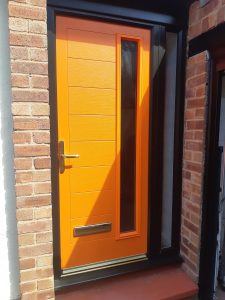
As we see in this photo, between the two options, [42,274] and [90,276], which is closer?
[42,274]

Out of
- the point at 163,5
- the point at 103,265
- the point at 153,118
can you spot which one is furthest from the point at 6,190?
the point at 163,5

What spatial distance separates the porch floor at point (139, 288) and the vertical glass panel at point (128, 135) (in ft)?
1.34

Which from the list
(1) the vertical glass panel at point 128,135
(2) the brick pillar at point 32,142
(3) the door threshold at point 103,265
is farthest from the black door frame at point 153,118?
(2) the brick pillar at point 32,142

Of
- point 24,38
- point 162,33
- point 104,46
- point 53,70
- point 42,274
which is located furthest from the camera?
point 162,33

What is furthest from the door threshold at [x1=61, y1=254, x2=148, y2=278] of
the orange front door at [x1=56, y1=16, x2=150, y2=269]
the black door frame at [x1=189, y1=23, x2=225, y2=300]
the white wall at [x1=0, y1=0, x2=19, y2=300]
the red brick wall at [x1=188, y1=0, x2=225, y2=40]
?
the red brick wall at [x1=188, y1=0, x2=225, y2=40]

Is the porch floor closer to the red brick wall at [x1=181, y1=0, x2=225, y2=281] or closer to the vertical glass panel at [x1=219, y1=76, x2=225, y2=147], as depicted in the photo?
the red brick wall at [x1=181, y1=0, x2=225, y2=281]

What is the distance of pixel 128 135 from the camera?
2.13 m

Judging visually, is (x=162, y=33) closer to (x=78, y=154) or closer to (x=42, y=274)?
(x=78, y=154)

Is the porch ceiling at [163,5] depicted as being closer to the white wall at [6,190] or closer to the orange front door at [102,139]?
the orange front door at [102,139]

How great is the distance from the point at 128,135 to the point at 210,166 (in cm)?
69

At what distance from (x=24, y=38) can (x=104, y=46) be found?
67 centimetres

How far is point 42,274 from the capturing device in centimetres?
165

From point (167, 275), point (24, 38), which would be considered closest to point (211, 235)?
point (167, 275)

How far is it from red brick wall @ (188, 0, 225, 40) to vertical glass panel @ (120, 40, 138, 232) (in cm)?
49
